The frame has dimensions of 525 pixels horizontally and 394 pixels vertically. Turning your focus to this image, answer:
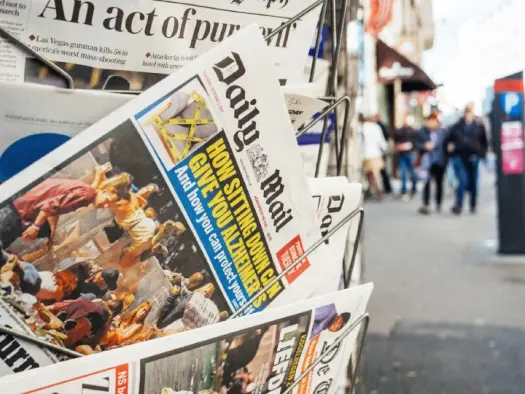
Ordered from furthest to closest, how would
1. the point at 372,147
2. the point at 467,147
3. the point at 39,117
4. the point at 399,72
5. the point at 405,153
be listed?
the point at 399,72 → the point at 405,153 → the point at 372,147 → the point at 467,147 → the point at 39,117

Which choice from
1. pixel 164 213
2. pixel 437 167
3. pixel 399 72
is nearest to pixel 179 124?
pixel 164 213

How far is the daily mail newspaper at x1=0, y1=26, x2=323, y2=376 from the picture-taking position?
41 centimetres

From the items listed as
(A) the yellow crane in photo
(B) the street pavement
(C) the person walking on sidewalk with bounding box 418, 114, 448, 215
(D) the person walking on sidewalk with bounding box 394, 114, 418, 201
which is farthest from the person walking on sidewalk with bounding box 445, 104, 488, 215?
(A) the yellow crane in photo

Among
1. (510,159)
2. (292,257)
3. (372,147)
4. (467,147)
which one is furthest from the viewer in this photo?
(372,147)

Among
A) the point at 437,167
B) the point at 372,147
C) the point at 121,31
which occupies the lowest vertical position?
the point at 437,167

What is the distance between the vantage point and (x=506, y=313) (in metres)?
2.49

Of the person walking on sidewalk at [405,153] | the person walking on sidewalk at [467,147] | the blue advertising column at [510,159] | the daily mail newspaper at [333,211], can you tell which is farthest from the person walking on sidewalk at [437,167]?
the daily mail newspaper at [333,211]

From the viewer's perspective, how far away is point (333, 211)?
21.5 inches

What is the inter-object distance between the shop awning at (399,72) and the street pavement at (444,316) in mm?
2440

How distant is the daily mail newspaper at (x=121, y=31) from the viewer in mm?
460

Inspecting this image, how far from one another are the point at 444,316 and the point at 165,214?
2223 mm

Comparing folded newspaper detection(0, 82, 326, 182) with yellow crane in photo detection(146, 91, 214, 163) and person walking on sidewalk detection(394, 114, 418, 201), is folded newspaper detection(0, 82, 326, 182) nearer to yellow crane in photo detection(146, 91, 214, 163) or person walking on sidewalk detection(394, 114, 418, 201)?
yellow crane in photo detection(146, 91, 214, 163)

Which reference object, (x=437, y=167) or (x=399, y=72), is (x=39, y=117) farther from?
(x=399, y=72)

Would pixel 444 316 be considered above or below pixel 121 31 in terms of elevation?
below
